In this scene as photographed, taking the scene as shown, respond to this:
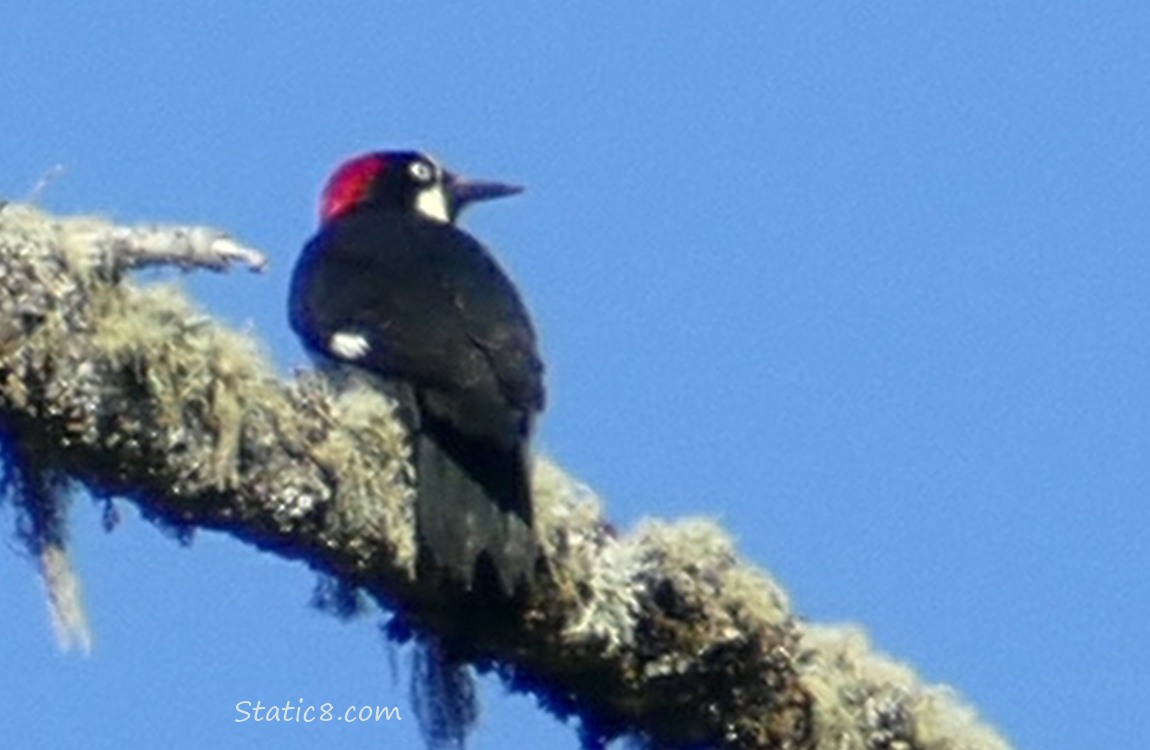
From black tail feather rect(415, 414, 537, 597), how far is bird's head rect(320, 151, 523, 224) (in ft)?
8.54

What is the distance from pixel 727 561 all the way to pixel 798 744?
25cm

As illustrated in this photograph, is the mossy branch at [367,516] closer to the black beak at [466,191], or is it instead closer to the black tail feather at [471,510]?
the black tail feather at [471,510]

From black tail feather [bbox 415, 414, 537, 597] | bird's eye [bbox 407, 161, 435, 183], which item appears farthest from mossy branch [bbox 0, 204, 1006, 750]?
bird's eye [bbox 407, 161, 435, 183]

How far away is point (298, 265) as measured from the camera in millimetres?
5855

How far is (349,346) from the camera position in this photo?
502cm

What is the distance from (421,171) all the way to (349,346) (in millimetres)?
2162

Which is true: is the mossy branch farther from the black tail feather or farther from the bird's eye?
the bird's eye

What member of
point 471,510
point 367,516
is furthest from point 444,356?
point 367,516

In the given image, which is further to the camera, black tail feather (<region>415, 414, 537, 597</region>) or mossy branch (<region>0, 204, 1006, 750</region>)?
black tail feather (<region>415, 414, 537, 597</region>)

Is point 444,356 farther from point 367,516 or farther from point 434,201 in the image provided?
point 434,201

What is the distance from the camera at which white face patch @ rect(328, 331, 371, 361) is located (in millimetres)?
4973

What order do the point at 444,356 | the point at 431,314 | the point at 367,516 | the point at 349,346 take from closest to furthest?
the point at 367,516 < the point at 444,356 < the point at 349,346 < the point at 431,314

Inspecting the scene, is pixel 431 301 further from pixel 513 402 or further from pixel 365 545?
pixel 365 545

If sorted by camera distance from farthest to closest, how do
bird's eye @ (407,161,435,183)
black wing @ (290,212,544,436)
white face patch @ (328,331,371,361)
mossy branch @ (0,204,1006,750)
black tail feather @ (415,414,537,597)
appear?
bird's eye @ (407,161,435,183), white face patch @ (328,331,371,361), black wing @ (290,212,544,436), black tail feather @ (415,414,537,597), mossy branch @ (0,204,1006,750)
